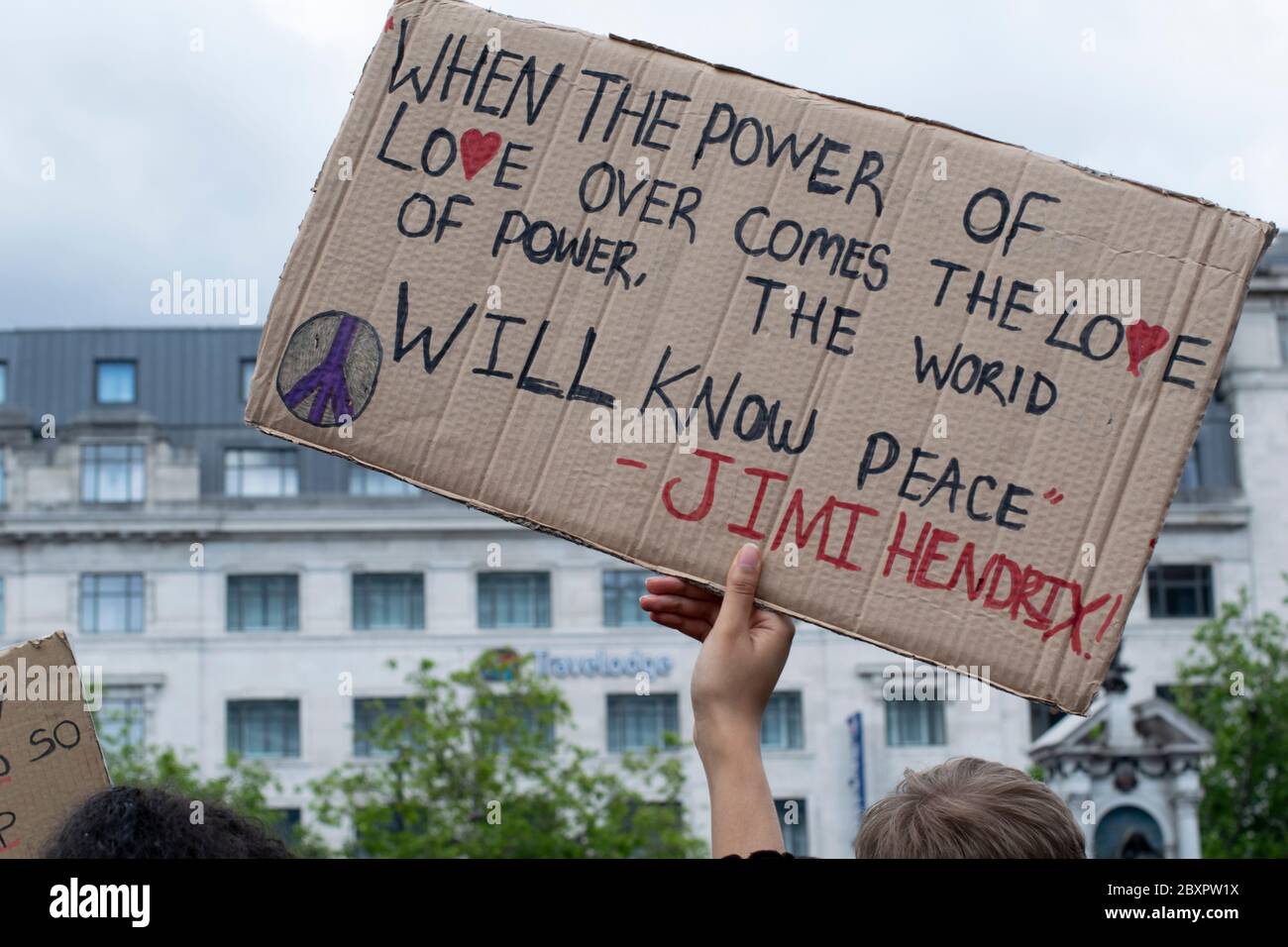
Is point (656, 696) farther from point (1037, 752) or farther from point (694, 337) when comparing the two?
point (694, 337)

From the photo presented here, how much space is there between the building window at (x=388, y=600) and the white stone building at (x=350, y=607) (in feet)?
0.16

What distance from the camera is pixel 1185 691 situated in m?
34.7

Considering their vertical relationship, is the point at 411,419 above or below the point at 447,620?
below

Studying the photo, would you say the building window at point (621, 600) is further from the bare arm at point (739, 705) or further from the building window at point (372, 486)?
the bare arm at point (739, 705)

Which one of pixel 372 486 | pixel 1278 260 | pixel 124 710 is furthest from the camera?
pixel 1278 260

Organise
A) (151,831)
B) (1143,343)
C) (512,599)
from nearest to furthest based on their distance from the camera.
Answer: (151,831) → (1143,343) → (512,599)

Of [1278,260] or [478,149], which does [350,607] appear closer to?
[1278,260]

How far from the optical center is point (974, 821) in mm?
2455

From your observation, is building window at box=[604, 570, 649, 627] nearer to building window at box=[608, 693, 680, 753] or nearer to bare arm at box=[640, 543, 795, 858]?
building window at box=[608, 693, 680, 753]

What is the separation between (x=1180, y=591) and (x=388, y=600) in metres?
20.3

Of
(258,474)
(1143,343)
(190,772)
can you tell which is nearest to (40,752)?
(1143,343)

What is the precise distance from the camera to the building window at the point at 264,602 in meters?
39.6
